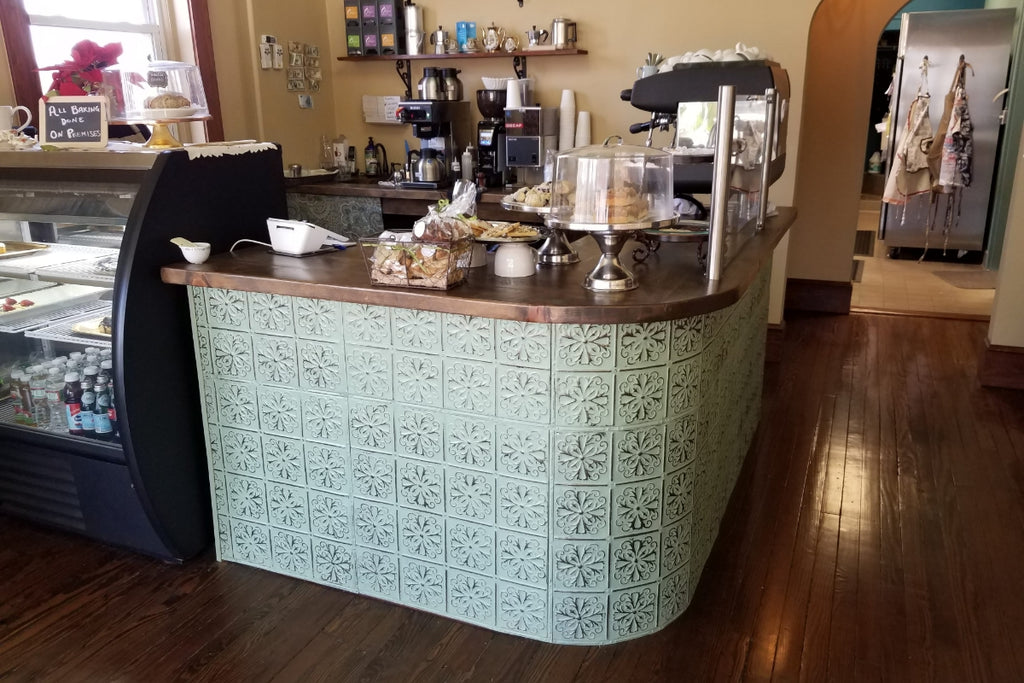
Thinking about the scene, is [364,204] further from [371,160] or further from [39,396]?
[39,396]

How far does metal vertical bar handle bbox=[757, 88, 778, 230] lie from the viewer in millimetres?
2541

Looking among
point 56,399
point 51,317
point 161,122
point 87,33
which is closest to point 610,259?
point 161,122

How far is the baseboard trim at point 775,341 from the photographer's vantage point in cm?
471

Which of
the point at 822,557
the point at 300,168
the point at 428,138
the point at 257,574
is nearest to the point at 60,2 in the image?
the point at 300,168

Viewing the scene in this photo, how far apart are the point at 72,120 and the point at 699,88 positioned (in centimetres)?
210

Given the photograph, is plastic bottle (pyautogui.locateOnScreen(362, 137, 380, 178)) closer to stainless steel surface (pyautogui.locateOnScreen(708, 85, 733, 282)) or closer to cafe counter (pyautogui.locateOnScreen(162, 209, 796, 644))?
cafe counter (pyautogui.locateOnScreen(162, 209, 796, 644))

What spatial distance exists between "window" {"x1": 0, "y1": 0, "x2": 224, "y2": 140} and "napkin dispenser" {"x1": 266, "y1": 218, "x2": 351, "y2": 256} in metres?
1.53

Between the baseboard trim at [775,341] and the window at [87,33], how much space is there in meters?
3.34

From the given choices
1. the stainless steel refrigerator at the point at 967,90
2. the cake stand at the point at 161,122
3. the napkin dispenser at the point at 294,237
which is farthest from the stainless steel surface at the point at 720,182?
the stainless steel refrigerator at the point at 967,90

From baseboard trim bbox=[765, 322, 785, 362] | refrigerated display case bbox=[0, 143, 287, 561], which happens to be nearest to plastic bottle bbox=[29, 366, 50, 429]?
refrigerated display case bbox=[0, 143, 287, 561]

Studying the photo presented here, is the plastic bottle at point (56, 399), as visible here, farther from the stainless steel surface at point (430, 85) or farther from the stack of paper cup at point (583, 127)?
the stack of paper cup at point (583, 127)

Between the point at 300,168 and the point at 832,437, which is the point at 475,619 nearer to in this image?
the point at 832,437

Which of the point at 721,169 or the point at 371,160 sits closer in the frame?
the point at 721,169

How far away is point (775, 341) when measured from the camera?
15.5 feet
